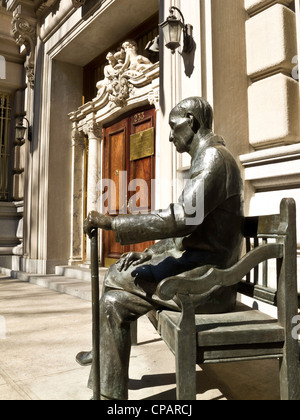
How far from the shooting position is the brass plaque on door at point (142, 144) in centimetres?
573

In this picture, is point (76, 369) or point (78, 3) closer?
point (76, 369)

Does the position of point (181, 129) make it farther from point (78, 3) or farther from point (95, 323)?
point (78, 3)

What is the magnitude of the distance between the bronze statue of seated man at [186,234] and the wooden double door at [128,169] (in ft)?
12.0

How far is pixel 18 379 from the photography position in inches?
87.7

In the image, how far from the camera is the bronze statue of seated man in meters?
1.53

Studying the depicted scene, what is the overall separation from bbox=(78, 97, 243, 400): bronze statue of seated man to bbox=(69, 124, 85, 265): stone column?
5978 millimetres

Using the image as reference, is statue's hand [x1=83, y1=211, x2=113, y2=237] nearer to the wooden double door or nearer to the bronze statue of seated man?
the bronze statue of seated man

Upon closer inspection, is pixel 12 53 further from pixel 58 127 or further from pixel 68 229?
pixel 68 229

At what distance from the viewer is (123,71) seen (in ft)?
20.6

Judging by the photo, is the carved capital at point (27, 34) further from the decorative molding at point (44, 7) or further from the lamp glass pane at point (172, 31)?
the lamp glass pane at point (172, 31)

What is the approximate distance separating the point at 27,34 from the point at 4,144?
3071 millimetres
